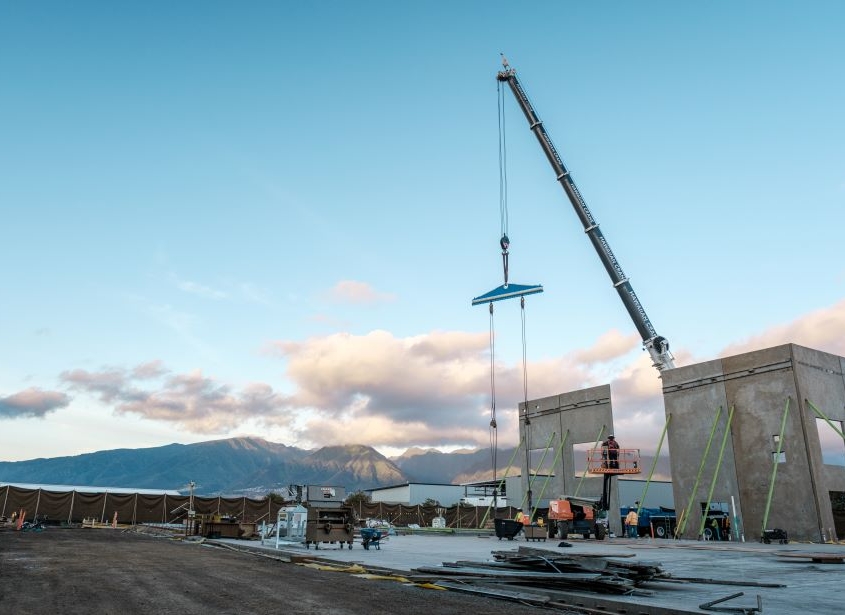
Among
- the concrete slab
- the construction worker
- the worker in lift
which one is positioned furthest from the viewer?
the worker in lift

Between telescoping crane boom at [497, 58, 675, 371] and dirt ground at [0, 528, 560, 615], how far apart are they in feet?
89.2

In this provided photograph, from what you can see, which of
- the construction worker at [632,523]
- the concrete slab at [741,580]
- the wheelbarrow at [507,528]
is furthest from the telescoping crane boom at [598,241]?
the concrete slab at [741,580]

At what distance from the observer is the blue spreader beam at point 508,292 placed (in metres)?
34.7

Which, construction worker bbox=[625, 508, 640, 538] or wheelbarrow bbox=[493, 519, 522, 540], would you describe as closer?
wheelbarrow bbox=[493, 519, 522, 540]

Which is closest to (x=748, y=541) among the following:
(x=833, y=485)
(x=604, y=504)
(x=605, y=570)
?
(x=833, y=485)

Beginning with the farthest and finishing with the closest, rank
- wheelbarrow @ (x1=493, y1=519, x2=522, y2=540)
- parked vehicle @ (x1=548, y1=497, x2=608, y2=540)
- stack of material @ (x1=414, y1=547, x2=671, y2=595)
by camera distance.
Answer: parked vehicle @ (x1=548, y1=497, x2=608, y2=540), wheelbarrow @ (x1=493, y1=519, x2=522, y2=540), stack of material @ (x1=414, y1=547, x2=671, y2=595)

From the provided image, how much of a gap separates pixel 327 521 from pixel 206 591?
37.9 ft

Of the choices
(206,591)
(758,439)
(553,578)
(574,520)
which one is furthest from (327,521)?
(758,439)

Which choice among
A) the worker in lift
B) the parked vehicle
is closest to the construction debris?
the parked vehicle

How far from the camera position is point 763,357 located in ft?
98.3

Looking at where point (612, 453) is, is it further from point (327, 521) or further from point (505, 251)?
point (327, 521)

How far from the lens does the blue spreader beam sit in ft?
114

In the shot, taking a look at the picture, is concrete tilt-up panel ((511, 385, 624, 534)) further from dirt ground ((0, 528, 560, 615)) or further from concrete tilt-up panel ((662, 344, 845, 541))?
dirt ground ((0, 528, 560, 615))

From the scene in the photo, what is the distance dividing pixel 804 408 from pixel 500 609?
25.4 metres
